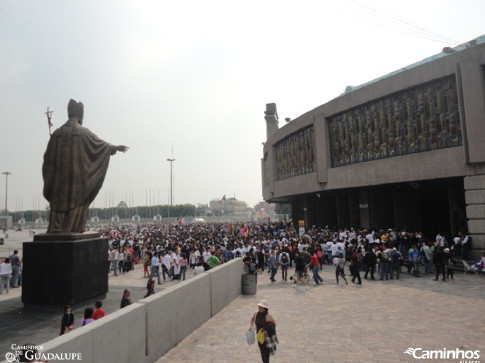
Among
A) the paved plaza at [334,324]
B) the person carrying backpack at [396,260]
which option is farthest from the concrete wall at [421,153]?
the paved plaza at [334,324]

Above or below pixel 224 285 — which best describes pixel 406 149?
above

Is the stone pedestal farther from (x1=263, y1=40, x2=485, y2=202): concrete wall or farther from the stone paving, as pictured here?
(x1=263, y1=40, x2=485, y2=202): concrete wall

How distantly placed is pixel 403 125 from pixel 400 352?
16627 mm

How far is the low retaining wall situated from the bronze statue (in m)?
3.94

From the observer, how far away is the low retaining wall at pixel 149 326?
4.57m

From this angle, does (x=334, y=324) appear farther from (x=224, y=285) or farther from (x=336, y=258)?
(x=336, y=258)

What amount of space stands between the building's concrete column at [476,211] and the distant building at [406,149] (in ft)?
0.14

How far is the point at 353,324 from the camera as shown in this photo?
28.0 feet

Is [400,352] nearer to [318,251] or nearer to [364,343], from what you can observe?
[364,343]

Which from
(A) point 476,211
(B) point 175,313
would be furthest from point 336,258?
(B) point 175,313

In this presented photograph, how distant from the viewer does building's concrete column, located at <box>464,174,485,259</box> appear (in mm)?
16297

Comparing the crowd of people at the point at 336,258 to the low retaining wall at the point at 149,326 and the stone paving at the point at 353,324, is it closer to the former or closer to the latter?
the stone paving at the point at 353,324

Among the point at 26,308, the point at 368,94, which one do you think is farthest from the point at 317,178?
the point at 26,308

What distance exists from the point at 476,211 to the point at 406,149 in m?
5.24
